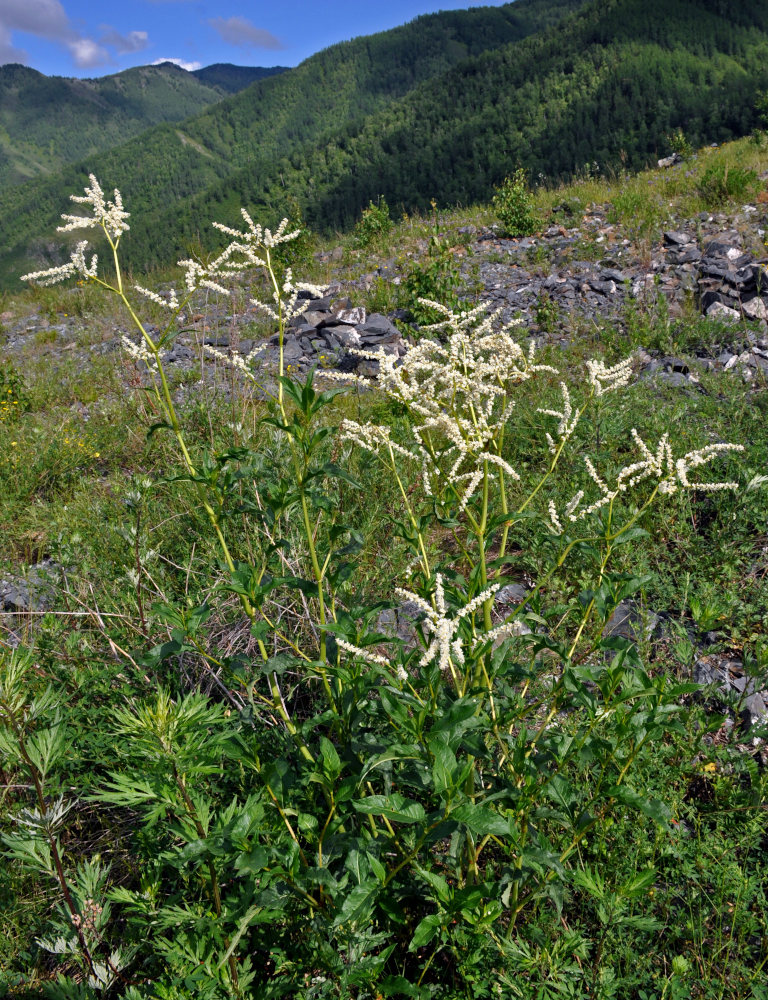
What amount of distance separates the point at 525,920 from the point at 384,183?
335ft

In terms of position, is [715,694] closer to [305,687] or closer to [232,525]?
[305,687]

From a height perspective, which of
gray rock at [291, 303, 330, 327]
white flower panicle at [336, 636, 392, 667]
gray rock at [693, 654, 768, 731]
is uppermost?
gray rock at [291, 303, 330, 327]

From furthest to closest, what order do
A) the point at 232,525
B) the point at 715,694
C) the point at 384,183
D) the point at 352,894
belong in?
1. the point at 384,183
2. the point at 232,525
3. the point at 715,694
4. the point at 352,894

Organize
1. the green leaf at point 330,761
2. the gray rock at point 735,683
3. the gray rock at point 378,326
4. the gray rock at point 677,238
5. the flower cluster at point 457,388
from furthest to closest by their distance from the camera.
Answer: the gray rock at point 677,238, the gray rock at point 378,326, the gray rock at point 735,683, the flower cluster at point 457,388, the green leaf at point 330,761

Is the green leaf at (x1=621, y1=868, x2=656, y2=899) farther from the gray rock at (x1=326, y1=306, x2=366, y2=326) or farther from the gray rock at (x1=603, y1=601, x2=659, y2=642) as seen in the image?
the gray rock at (x1=326, y1=306, x2=366, y2=326)

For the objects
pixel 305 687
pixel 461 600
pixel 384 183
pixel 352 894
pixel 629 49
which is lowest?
pixel 305 687

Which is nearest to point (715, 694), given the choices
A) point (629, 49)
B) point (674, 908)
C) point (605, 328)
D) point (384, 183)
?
point (674, 908)

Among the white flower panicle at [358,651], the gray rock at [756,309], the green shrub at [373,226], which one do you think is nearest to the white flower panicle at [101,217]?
the white flower panicle at [358,651]

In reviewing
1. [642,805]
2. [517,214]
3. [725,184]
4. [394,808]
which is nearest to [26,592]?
[394,808]

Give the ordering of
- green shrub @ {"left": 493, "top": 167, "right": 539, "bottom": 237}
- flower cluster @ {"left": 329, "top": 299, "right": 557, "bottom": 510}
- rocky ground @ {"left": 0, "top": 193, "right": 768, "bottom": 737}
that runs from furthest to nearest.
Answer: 1. green shrub @ {"left": 493, "top": 167, "right": 539, "bottom": 237}
2. rocky ground @ {"left": 0, "top": 193, "right": 768, "bottom": 737}
3. flower cluster @ {"left": 329, "top": 299, "right": 557, "bottom": 510}

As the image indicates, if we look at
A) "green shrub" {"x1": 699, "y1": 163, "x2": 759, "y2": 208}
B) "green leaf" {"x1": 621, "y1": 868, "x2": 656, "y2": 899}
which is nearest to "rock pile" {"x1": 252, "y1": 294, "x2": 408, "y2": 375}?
"green leaf" {"x1": 621, "y1": 868, "x2": 656, "y2": 899}

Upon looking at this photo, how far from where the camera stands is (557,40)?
305ft

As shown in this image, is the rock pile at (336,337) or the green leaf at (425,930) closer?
the green leaf at (425,930)

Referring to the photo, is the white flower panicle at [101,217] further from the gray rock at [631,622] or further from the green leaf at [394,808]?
the gray rock at [631,622]
